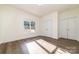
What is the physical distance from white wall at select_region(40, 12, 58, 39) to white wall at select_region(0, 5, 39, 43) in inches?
84.1

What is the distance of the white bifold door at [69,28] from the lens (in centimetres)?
612

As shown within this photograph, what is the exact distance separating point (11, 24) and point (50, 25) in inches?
141

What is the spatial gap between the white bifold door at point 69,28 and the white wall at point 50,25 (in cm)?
76

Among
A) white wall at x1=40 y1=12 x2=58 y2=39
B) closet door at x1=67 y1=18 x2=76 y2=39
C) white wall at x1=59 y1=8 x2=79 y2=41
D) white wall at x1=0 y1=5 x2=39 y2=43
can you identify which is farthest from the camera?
white wall at x1=40 y1=12 x2=58 y2=39

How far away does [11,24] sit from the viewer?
5.67 metres

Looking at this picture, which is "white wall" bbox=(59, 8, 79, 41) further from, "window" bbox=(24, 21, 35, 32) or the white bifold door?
"window" bbox=(24, 21, 35, 32)

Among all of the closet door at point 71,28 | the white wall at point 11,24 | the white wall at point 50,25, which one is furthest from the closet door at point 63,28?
the white wall at point 11,24

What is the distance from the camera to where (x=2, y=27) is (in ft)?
16.6

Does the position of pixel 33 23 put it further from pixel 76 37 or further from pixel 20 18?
pixel 76 37

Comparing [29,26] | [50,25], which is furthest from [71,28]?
[29,26]

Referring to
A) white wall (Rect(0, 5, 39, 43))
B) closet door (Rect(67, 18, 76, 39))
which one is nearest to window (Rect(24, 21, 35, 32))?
white wall (Rect(0, 5, 39, 43))

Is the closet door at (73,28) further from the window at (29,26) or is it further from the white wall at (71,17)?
the window at (29,26)

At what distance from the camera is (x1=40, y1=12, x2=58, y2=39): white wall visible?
7032mm

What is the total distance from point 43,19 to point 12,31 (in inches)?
162
